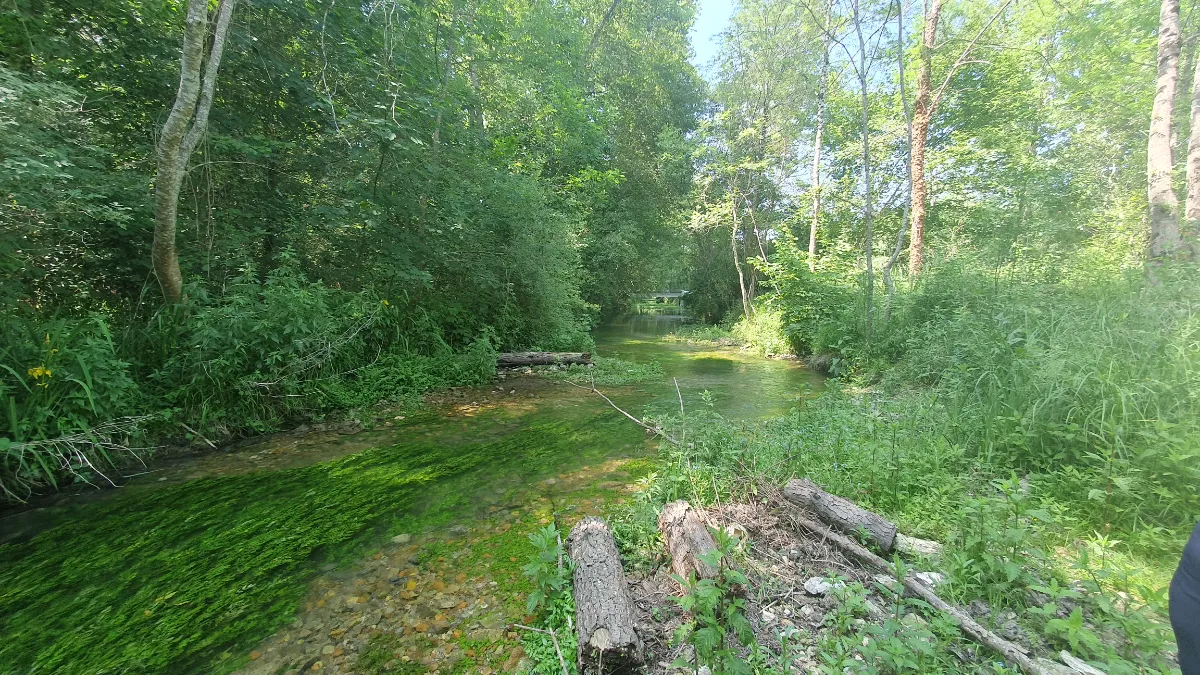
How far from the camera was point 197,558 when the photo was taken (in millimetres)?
3131

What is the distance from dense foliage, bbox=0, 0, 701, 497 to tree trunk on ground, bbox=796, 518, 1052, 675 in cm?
619

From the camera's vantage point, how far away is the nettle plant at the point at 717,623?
6.05 feet

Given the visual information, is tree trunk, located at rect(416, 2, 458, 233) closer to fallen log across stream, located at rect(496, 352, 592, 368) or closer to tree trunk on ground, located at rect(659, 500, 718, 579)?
fallen log across stream, located at rect(496, 352, 592, 368)

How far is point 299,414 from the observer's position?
5.76m

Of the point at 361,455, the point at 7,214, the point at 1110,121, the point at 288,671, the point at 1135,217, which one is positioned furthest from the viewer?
the point at 1110,121

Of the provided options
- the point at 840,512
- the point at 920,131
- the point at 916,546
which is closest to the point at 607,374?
the point at 840,512

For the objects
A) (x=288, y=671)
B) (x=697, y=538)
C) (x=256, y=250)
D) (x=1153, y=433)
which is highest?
(x=256, y=250)

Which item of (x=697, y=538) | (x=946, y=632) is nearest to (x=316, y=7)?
(x=697, y=538)

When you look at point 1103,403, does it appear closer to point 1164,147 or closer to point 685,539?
point 685,539

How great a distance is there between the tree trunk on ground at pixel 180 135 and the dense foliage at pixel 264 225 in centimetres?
34

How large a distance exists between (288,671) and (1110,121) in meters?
22.3

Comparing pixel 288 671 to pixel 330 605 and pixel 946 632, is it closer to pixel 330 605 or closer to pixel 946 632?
pixel 330 605

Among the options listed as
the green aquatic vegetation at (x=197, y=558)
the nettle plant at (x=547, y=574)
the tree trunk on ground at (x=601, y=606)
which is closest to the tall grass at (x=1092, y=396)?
the tree trunk on ground at (x=601, y=606)

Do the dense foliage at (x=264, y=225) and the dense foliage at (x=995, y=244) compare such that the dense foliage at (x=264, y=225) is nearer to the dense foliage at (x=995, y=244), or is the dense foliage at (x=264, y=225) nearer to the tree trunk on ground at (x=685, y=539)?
the tree trunk on ground at (x=685, y=539)
